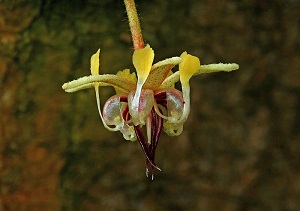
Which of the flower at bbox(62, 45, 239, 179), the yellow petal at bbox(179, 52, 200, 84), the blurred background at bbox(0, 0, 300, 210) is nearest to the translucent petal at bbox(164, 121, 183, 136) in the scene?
the flower at bbox(62, 45, 239, 179)

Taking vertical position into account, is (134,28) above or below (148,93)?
above

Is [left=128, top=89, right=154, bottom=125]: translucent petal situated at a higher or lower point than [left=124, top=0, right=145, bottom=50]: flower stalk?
lower

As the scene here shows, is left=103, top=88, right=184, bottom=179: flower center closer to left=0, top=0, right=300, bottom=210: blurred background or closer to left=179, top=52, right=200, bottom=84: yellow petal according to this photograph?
left=179, top=52, right=200, bottom=84: yellow petal

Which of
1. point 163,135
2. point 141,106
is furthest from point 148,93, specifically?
point 163,135

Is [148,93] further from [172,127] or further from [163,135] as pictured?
[163,135]

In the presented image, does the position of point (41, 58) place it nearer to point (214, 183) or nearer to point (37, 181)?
point (37, 181)

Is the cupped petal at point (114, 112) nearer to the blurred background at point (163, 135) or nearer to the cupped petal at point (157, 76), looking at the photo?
the cupped petal at point (157, 76)

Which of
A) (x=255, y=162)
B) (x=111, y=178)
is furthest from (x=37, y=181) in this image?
(x=255, y=162)
